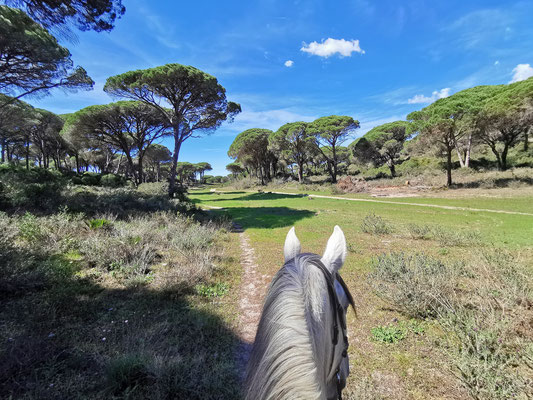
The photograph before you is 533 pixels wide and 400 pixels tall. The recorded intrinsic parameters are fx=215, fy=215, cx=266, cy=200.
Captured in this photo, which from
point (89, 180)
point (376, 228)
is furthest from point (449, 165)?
point (89, 180)

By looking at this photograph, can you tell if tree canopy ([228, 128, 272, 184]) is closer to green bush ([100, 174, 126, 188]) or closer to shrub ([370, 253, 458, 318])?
green bush ([100, 174, 126, 188])

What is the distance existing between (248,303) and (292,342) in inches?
125

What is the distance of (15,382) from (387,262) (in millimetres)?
4850

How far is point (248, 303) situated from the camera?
3623 millimetres

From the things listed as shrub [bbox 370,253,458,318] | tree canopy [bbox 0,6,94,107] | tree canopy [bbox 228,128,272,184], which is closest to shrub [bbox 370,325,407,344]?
shrub [bbox 370,253,458,318]

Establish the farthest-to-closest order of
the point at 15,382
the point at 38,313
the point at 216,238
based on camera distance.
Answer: the point at 216,238, the point at 38,313, the point at 15,382

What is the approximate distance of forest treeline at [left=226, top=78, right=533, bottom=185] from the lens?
15798mm

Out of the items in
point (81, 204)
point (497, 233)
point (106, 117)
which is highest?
point (106, 117)

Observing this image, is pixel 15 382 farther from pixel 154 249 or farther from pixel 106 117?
pixel 106 117

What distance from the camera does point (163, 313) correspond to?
2.98m

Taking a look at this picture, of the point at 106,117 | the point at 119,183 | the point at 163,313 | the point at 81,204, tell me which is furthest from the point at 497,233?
the point at 106,117

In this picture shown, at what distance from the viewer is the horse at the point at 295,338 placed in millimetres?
684

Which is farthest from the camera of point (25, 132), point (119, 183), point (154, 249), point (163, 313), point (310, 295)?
point (25, 132)

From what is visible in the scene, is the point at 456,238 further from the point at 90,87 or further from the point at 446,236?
the point at 90,87
